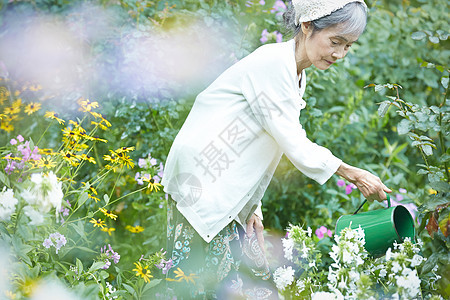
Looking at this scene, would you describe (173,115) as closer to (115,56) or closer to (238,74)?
(115,56)

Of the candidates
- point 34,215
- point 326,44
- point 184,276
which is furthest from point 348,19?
point 34,215

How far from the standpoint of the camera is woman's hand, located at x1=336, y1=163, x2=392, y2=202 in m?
1.63

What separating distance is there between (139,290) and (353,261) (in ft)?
2.61

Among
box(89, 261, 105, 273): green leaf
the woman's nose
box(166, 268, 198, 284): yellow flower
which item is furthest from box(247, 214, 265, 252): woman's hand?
the woman's nose

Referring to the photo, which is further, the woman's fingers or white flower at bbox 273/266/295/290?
the woman's fingers

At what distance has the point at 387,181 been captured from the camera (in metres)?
2.88

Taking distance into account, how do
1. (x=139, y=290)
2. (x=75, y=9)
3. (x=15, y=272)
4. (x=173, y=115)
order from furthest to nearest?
(x=75, y=9)
(x=173, y=115)
(x=139, y=290)
(x=15, y=272)

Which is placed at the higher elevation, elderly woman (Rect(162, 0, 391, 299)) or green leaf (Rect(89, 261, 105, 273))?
elderly woman (Rect(162, 0, 391, 299))

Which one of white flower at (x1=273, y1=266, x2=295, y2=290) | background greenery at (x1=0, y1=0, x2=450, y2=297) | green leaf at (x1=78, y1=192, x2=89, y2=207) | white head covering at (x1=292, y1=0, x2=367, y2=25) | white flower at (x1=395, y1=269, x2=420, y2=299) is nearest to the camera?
white flower at (x1=395, y1=269, x2=420, y2=299)

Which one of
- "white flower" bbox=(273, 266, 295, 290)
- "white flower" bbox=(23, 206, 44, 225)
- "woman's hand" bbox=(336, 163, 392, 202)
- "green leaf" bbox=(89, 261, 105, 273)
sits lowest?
"white flower" bbox=(273, 266, 295, 290)

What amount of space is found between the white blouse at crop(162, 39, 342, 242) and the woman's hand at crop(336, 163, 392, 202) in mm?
47

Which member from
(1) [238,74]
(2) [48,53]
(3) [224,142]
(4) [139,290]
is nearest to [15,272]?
(4) [139,290]

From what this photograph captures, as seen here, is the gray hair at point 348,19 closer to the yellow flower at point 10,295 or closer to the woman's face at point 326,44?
the woman's face at point 326,44

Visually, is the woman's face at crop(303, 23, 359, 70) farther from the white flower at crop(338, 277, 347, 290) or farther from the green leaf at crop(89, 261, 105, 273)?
the green leaf at crop(89, 261, 105, 273)
